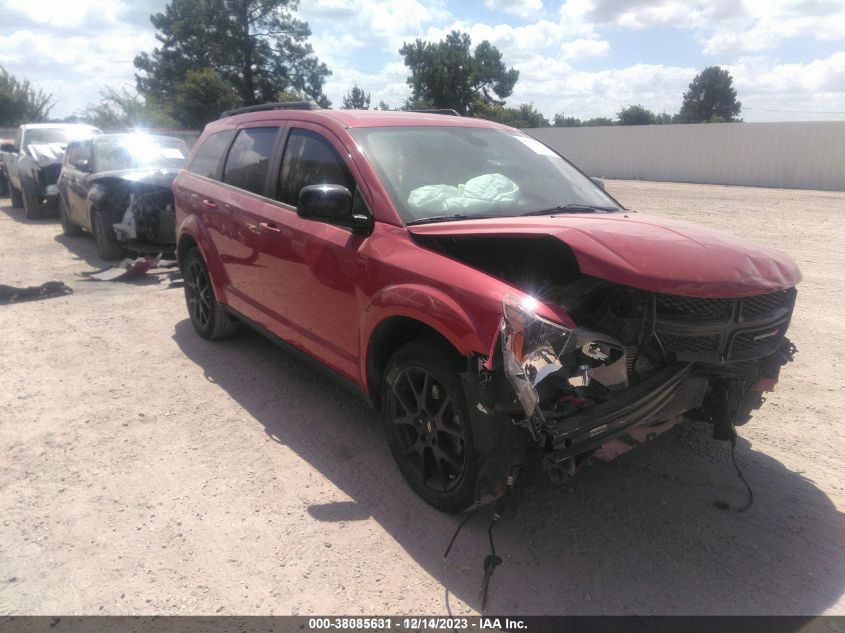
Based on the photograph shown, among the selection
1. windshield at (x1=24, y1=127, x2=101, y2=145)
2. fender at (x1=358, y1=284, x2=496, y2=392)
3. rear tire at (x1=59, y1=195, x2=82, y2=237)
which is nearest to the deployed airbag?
fender at (x1=358, y1=284, x2=496, y2=392)

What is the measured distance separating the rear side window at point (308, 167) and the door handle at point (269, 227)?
0.18 meters

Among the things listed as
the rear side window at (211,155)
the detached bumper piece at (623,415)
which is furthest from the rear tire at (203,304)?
the detached bumper piece at (623,415)

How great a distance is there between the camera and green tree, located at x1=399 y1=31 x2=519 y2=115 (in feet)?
171

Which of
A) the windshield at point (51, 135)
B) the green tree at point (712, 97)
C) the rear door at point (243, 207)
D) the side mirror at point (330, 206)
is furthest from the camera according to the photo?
the green tree at point (712, 97)

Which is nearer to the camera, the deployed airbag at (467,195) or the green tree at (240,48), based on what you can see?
the deployed airbag at (467,195)

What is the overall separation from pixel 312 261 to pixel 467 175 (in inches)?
40.8

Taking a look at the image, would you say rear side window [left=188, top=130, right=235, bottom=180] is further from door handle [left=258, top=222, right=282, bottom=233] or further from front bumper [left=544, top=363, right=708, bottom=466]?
front bumper [left=544, top=363, right=708, bottom=466]

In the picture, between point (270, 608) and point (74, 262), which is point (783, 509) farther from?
point (74, 262)

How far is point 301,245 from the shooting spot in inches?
150

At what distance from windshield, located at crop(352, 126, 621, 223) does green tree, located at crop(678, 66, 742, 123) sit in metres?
78.7

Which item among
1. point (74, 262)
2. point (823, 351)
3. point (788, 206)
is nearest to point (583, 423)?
point (823, 351)

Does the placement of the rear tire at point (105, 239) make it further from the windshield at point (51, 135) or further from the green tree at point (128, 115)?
the green tree at point (128, 115)

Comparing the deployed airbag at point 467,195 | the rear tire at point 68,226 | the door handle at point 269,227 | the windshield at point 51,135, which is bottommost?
the rear tire at point 68,226

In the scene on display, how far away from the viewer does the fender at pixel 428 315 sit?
263 centimetres
